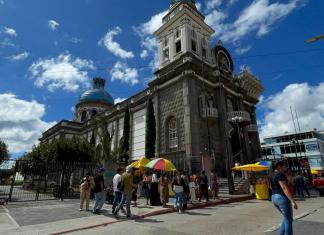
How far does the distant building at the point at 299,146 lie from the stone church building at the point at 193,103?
74.9 ft

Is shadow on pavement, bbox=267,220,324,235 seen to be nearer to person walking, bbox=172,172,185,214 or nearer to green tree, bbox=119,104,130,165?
person walking, bbox=172,172,185,214

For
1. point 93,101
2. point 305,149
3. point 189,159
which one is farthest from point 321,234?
point 305,149

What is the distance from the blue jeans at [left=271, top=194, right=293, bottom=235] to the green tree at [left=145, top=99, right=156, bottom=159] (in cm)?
2033

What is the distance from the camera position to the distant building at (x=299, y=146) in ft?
160

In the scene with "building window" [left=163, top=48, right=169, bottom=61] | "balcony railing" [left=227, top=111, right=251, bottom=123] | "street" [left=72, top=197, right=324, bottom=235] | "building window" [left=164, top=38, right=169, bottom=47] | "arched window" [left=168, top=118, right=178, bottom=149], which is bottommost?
"street" [left=72, top=197, right=324, bottom=235]

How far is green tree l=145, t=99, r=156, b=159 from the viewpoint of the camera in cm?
2481

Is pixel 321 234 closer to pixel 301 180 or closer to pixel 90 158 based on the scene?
pixel 301 180

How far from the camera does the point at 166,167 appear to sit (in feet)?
43.3

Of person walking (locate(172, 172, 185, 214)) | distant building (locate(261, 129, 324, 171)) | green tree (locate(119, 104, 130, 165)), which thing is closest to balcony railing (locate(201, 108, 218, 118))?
green tree (locate(119, 104, 130, 165))

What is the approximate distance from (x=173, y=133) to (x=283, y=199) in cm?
1974

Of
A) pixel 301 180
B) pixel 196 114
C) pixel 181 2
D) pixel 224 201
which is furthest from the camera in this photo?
pixel 181 2

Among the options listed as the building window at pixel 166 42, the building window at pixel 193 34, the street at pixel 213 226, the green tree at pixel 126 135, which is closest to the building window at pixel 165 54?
the building window at pixel 166 42

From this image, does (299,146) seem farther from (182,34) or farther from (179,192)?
(179,192)

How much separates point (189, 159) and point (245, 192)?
556 centimetres
